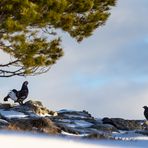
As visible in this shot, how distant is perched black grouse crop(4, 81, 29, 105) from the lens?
1105 inches

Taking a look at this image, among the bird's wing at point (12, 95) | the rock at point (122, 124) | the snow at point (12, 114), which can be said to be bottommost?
the rock at point (122, 124)

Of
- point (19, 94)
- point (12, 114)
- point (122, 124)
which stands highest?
point (19, 94)

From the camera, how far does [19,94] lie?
28.3 metres

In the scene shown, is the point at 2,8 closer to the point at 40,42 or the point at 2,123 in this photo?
the point at 40,42

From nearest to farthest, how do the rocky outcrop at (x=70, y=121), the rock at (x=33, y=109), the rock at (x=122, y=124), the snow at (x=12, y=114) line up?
the rocky outcrop at (x=70, y=121) → the snow at (x=12, y=114) → the rock at (x=122, y=124) → the rock at (x=33, y=109)

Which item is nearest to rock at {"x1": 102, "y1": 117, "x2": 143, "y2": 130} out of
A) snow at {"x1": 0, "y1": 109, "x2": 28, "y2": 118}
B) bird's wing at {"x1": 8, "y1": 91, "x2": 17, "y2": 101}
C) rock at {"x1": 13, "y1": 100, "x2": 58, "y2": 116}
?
rock at {"x1": 13, "y1": 100, "x2": 58, "y2": 116}

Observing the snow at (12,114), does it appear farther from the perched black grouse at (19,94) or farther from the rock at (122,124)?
the perched black grouse at (19,94)

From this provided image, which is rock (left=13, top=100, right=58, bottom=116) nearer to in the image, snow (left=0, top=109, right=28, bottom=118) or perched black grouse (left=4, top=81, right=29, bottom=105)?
snow (left=0, top=109, right=28, bottom=118)

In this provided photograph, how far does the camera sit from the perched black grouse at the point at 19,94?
92.1 feet

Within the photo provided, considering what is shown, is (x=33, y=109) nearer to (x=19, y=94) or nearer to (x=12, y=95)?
(x=19, y=94)

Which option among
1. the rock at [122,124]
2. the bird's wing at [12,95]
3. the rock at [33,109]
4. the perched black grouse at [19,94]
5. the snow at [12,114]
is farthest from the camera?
the bird's wing at [12,95]

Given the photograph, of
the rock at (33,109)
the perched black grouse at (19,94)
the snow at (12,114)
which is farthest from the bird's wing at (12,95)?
the snow at (12,114)

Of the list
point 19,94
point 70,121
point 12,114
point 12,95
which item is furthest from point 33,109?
point 12,95

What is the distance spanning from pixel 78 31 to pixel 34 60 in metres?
2.54
